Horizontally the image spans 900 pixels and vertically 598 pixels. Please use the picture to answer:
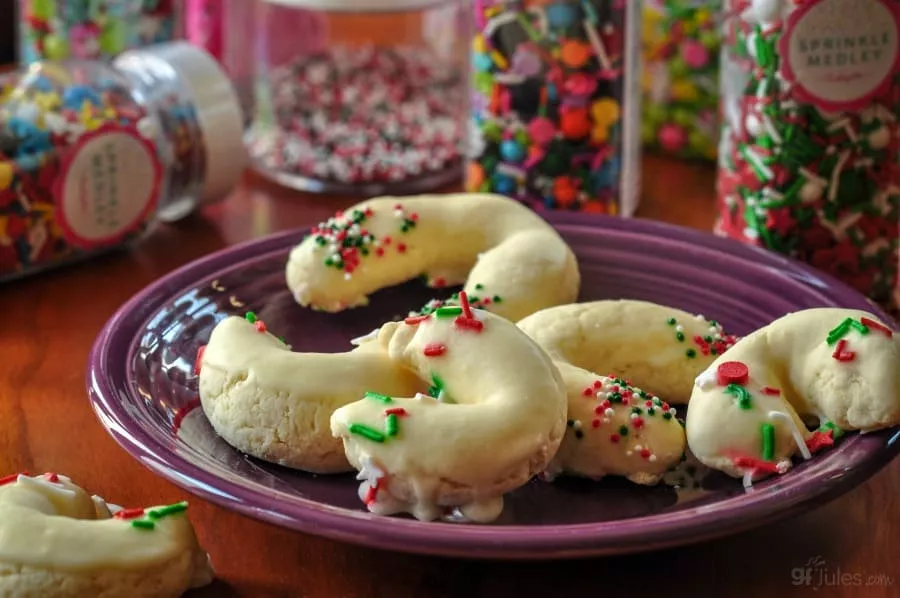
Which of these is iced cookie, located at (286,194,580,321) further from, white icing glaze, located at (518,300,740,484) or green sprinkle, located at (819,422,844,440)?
green sprinkle, located at (819,422,844,440)

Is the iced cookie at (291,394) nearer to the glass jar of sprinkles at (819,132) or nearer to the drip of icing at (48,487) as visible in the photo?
the drip of icing at (48,487)

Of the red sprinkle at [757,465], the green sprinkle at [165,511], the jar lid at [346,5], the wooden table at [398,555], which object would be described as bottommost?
the wooden table at [398,555]

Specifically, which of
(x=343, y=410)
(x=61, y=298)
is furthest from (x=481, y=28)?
(x=343, y=410)

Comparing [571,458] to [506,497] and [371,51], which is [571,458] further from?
[371,51]

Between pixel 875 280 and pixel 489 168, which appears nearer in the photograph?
pixel 875 280

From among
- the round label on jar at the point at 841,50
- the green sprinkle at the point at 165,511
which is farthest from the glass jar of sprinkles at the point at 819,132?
the green sprinkle at the point at 165,511

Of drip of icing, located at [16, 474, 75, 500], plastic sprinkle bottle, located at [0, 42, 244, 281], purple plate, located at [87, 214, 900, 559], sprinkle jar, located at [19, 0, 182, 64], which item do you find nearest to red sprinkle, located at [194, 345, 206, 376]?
purple plate, located at [87, 214, 900, 559]
